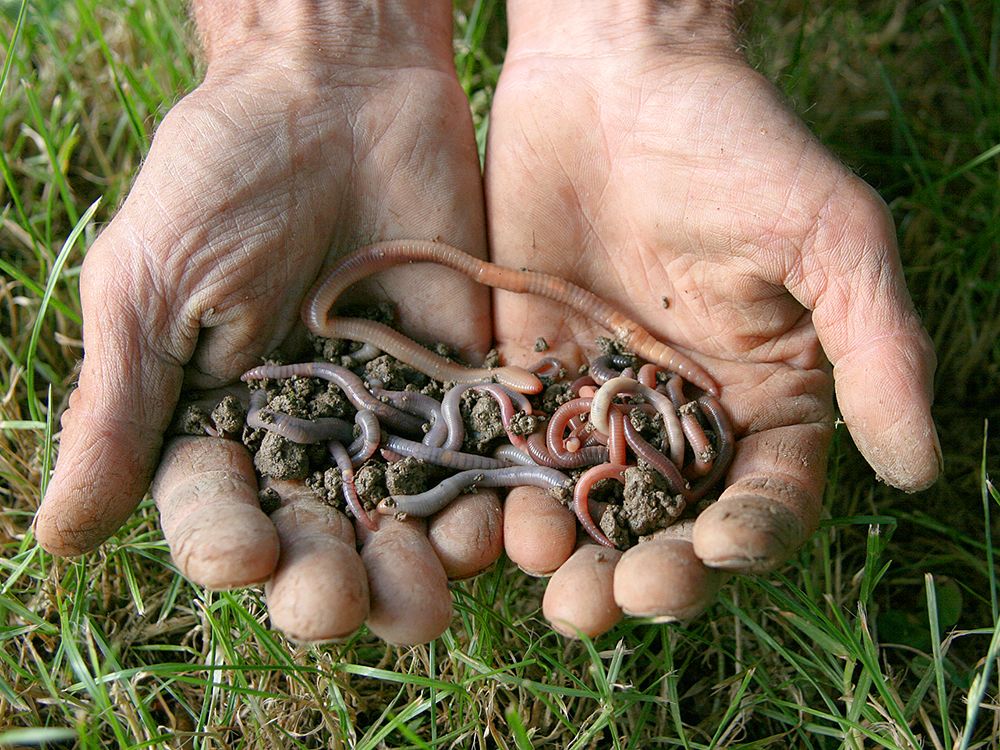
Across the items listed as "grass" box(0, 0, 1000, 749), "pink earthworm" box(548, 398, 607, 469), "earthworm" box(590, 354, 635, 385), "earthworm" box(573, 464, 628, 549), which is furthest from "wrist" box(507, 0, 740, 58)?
"earthworm" box(573, 464, 628, 549)

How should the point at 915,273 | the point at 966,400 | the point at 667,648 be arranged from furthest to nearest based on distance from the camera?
the point at 915,273, the point at 966,400, the point at 667,648

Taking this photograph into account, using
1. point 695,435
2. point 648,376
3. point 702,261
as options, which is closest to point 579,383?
point 648,376

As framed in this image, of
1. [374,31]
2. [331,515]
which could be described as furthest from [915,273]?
[331,515]

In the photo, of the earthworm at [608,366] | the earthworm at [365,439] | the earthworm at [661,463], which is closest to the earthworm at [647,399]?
the earthworm at [661,463]

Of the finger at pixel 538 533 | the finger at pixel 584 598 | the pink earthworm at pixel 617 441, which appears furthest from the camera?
the pink earthworm at pixel 617 441

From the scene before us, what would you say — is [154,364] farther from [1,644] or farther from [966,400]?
[966,400]

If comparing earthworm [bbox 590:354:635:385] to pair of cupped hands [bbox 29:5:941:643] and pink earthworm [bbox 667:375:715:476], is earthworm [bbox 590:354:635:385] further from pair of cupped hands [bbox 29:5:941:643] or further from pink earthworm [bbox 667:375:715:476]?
pink earthworm [bbox 667:375:715:476]

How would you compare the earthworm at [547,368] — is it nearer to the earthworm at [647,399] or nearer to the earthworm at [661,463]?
the earthworm at [647,399]
